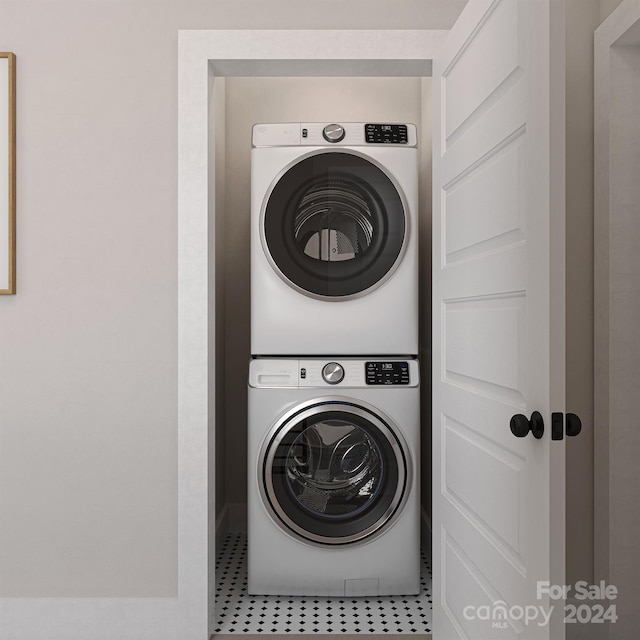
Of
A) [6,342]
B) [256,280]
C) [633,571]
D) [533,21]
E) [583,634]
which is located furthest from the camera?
[256,280]

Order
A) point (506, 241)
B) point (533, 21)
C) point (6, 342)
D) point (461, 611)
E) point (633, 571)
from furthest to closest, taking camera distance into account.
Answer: point (6, 342) < point (633, 571) < point (461, 611) < point (506, 241) < point (533, 21)

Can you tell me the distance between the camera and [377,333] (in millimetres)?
2168

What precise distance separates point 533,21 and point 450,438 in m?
1.03

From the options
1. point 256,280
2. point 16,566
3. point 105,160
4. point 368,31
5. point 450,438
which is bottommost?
point 16,566

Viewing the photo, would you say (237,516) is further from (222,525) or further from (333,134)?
(333,134)

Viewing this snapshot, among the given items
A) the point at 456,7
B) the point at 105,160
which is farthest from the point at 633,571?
the point at 105,160

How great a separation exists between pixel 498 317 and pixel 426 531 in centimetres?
173

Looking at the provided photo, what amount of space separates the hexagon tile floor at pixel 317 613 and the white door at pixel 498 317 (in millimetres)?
329

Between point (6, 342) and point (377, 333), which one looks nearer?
point (6, 342)

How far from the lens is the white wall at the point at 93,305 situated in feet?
6.08

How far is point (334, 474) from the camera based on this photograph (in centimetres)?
215

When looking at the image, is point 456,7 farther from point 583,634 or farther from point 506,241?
point 583,634

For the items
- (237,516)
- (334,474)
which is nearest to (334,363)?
Answer: (334,474)

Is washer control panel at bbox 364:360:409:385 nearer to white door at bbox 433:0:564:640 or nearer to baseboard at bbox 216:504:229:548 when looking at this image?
white door at bbox 433:0:564:640
